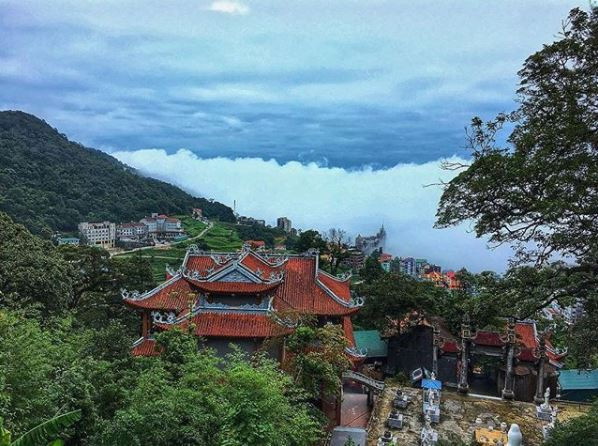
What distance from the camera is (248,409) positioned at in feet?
31.4

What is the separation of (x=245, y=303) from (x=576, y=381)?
17.3 metres

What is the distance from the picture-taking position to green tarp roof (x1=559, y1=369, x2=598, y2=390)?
24266 millimetres

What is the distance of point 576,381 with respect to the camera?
24734mm

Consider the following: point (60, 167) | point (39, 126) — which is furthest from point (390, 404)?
point (39, 126)

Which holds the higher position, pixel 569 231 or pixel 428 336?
pixel 569 231

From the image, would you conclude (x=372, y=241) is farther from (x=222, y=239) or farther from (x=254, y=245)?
(x=254, y=245)

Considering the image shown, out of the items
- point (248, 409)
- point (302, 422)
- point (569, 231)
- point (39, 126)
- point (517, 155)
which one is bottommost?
point (302, 422)

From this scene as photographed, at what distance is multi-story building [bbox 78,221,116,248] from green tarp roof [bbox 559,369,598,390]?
73.1 m

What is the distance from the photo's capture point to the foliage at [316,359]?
15.0 meters

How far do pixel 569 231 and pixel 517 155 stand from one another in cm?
157

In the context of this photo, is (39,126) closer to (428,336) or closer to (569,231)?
(428,336)

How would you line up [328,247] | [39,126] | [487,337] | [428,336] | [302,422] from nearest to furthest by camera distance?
[302,422] → [487,337] → [428,336] → [328,247] → [39,126]

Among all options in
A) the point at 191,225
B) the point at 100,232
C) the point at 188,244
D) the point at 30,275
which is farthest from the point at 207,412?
the point at 191,225

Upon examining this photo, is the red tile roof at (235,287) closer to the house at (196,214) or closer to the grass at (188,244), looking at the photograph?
the grass at (188,244)
